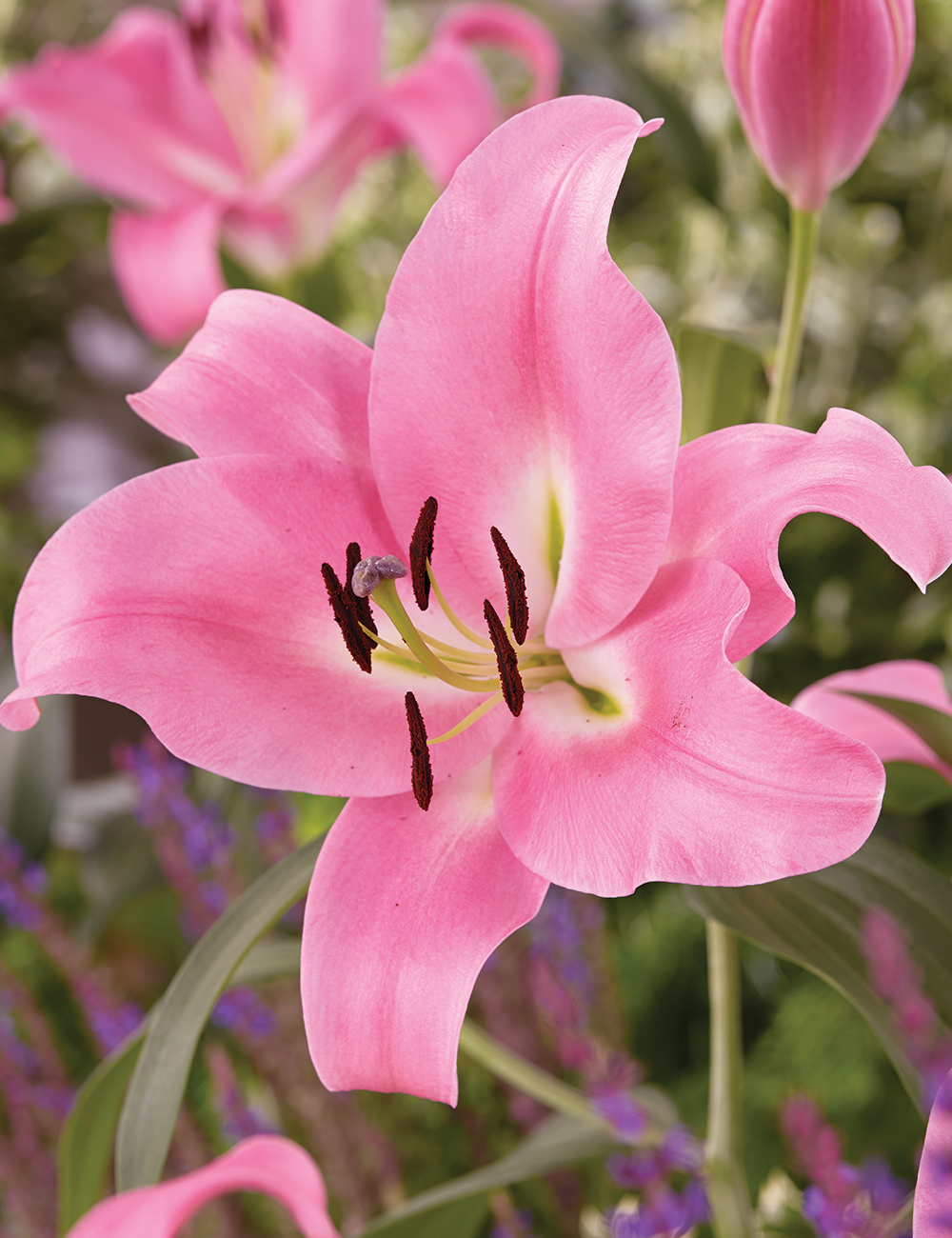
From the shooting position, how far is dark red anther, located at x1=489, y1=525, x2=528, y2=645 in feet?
0.82

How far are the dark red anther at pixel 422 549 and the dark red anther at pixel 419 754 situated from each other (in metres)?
0.02

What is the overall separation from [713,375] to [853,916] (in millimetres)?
156

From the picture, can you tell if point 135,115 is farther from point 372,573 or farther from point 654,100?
point 372,573

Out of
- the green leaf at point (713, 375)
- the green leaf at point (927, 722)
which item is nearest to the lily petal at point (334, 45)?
the green leaf at point (713, 375)

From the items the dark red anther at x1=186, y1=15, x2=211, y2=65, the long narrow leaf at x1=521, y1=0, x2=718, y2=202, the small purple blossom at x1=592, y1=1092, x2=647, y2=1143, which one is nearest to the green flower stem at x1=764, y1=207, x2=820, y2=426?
the small purple blossom at x1=592, y1=1092, x2=647, y2=1143

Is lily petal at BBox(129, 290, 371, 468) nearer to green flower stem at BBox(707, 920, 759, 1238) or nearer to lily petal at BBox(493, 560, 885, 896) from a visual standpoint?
lily petal at BBox(493, 560, 885, 896)

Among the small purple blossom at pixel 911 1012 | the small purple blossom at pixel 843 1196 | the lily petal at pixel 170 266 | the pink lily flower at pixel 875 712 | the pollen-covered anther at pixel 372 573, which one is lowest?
the small purple blossom at pixel 843 1196

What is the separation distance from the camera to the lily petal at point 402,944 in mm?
240

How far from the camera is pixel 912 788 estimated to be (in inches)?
14.0

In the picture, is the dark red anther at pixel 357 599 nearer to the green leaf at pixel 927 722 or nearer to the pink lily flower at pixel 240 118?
the green leaf at pixel 927 722

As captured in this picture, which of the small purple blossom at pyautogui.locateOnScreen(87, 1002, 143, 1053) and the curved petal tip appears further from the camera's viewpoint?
the small purple blossom at pyautogui.locateOnScreen(87, 1002, 143, 1053)

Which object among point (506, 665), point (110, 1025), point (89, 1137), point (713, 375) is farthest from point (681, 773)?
point (110, 1025)

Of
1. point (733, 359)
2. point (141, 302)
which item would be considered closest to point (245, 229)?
point (141, 302)

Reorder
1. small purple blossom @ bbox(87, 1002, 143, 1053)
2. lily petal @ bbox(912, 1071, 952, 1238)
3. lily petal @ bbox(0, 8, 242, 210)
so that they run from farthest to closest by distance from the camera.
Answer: lily petal @ bbox(0, 8, 242, 210)
small purple blossom @ bbox(87, 1002, 143, 1053)
lily petal @ bbox(912, 1071, 952, 1238)
